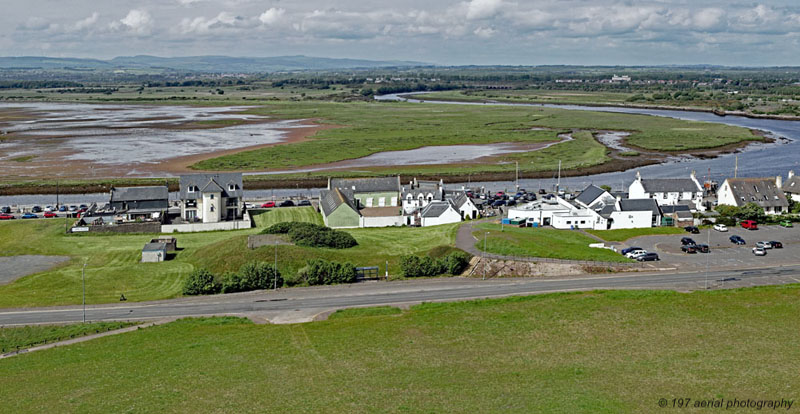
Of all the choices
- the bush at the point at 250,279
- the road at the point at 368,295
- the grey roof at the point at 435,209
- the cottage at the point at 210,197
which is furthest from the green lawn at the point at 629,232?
the cottage at the point at 210,197

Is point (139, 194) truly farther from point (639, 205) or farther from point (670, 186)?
point (670, 186)

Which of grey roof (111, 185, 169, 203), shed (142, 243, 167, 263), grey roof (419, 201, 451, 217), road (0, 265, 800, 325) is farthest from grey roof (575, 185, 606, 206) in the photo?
grey roof (111, 185, 169, 203)

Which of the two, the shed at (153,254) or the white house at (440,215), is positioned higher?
the white house at (440,215)

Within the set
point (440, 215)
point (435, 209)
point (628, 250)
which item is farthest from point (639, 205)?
point (435, 209)

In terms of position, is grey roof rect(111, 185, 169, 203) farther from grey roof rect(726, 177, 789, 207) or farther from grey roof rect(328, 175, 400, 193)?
grey roof rect(726, 177, 789, 207)

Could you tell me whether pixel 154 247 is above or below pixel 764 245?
below

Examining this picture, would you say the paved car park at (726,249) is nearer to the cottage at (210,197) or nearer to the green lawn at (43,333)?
the cottage at (210,197)
